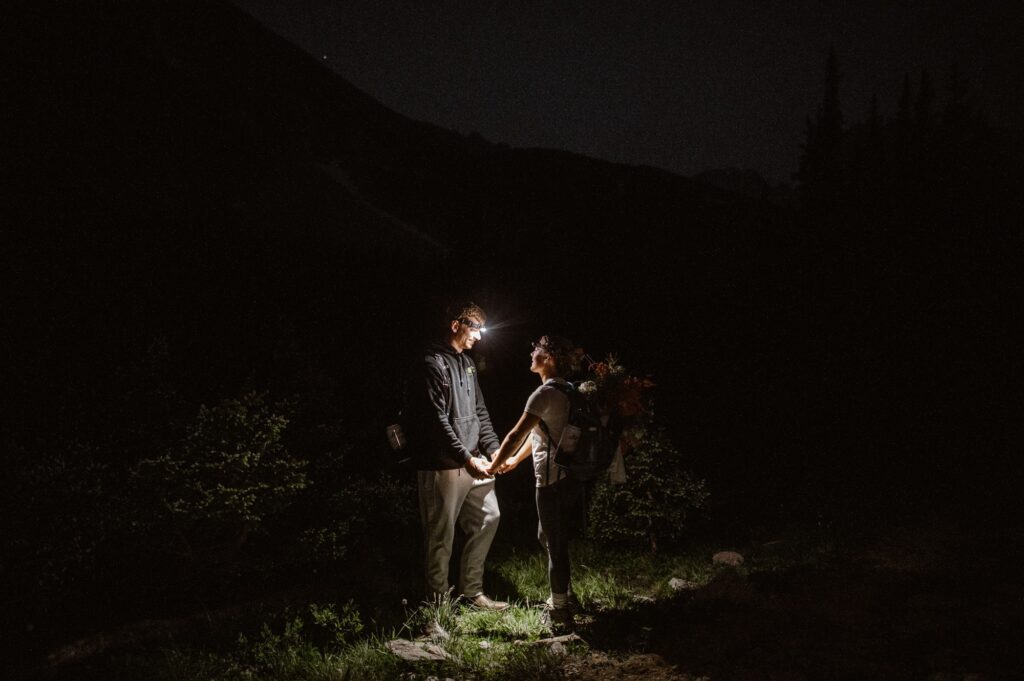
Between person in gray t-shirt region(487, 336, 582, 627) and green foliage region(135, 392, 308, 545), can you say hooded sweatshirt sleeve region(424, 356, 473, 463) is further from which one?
green foliage region(135, 392, 308, 545)

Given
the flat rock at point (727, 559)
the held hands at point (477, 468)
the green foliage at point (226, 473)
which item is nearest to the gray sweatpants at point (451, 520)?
the held hands at point (477, 468)

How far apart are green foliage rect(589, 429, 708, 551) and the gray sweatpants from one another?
6.12 ft

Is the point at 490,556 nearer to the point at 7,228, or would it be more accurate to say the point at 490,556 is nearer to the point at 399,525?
the point at 399,525

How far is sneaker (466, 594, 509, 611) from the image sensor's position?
458 centimetres

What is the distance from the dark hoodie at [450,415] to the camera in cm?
430

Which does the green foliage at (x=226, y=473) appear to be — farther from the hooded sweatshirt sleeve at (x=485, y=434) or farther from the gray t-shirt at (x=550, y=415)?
the gray t-shirt at (x=550, y=415)

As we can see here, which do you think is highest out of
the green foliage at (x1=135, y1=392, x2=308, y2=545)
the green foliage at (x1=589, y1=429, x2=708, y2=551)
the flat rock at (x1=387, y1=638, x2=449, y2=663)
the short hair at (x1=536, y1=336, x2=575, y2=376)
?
the short hair at (x1=536, y1=336, x2=575, y2=376)

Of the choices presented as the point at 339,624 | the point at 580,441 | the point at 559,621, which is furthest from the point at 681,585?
the point at 339,624

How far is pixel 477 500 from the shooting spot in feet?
15.4

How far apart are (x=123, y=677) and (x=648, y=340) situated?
7929mm

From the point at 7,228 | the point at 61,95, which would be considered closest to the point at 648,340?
the point at 7,228

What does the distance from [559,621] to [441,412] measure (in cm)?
180

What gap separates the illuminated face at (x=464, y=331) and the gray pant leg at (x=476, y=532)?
1150mm

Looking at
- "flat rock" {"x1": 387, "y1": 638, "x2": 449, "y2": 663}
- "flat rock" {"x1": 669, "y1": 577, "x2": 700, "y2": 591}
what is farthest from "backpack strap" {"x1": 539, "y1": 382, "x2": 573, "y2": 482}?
"flat rock" {"x1": 669, "y1": 577, "x2": 700, "y2": 591}
